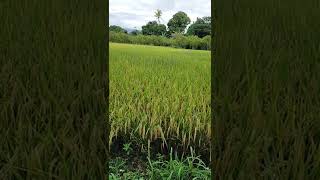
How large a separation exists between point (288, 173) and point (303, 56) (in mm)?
617

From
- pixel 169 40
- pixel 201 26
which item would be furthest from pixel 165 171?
pixel 169 40

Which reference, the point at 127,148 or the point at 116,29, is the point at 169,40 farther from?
the point at 127,148

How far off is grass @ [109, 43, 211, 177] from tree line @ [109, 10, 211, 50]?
0.16 m

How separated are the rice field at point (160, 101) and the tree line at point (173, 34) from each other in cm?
15

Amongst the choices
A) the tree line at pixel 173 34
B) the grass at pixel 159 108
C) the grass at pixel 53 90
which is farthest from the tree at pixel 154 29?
the grass at pixel 53 90

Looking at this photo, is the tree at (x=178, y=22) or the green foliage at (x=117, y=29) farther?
the green foliage at (x=117, y=29)

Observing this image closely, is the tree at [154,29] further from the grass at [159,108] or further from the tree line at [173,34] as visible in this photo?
the grass at [159,108]

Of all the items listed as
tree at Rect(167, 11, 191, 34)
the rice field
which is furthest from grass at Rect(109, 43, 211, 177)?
tree at Rect(167, 11, 191, 34)

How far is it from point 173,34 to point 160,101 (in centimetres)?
144

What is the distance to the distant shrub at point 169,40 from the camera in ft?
9.12

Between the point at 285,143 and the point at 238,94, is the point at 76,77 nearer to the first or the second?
the point at 238,94

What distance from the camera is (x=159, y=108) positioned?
1.80 m

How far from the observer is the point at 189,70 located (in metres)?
2.49

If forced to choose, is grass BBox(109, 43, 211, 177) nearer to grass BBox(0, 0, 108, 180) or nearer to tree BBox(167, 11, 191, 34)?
tree BBox(167, 11, 191, 34)
